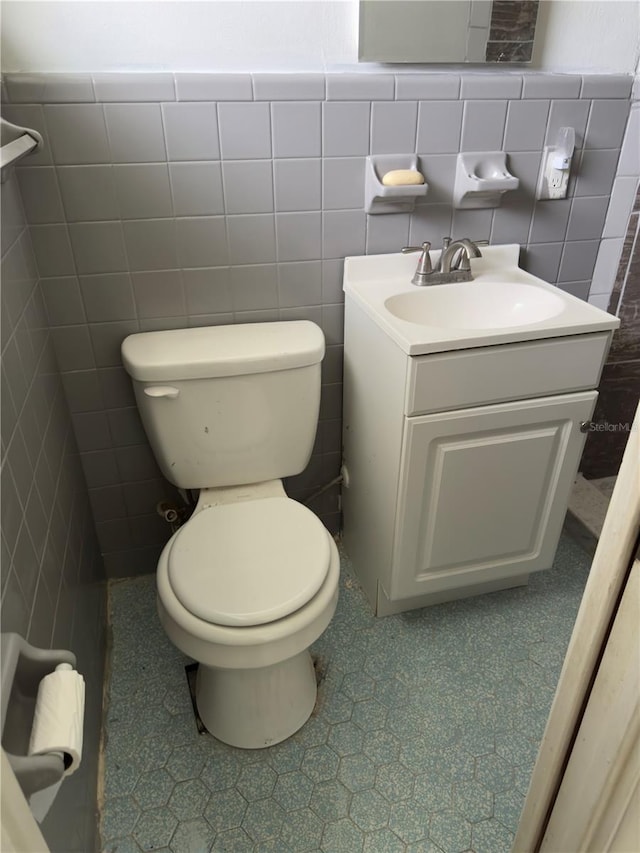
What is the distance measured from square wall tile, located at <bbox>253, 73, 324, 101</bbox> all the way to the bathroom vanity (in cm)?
37

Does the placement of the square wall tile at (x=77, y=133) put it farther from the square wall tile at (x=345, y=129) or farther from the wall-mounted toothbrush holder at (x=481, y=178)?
the wall-mounted toothbrush holder at (x=481, y=178)

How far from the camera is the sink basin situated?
4.82 ft

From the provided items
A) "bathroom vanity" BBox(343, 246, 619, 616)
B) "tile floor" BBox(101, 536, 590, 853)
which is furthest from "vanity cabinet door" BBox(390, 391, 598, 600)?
"tile floor" BBox(101, 536, 590, 853)

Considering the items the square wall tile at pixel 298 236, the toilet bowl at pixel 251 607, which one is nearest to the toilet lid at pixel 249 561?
the toilet bowl at pixel 251 607

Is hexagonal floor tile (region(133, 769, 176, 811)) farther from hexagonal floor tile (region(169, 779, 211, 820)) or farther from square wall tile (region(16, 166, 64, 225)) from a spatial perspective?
square wall tile (region(16, 166, 64, 225))

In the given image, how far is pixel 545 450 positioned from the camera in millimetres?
1420

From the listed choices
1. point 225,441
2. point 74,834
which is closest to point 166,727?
point 74,834

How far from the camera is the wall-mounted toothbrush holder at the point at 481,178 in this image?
1.42 meters

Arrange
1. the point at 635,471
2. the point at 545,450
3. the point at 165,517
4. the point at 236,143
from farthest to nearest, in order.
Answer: the point at 165,517, the point at 545,450, the point at 236,143, the point at 635,471

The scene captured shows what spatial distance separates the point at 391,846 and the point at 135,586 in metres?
0.95

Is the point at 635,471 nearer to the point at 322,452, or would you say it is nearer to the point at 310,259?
the point at 310,259

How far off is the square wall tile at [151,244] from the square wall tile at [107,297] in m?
0.05

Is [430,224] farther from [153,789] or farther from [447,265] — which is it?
[153,789]

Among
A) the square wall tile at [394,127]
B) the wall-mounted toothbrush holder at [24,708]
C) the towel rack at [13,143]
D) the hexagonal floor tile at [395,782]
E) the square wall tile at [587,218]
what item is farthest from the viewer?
the square wall tile at [587,218]
